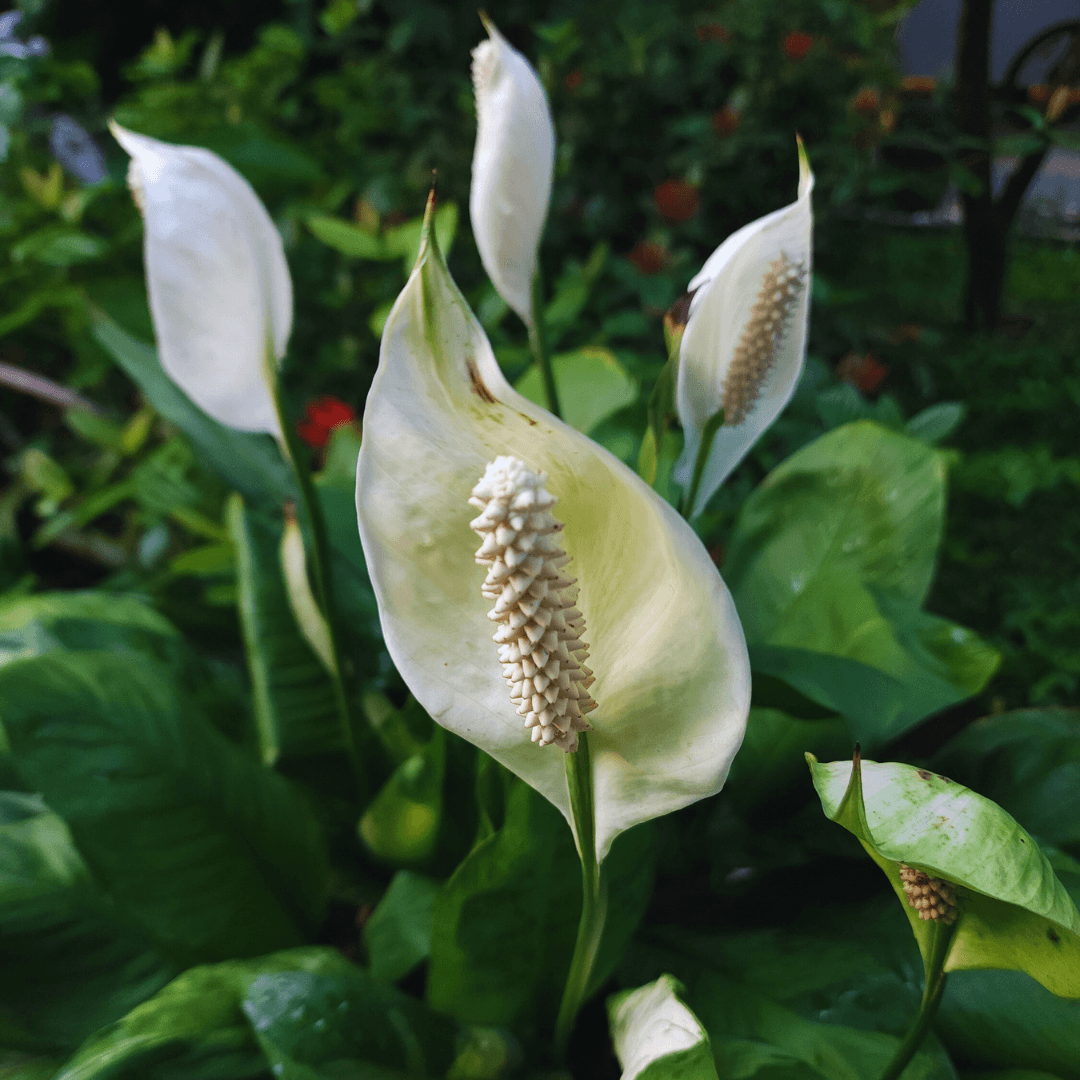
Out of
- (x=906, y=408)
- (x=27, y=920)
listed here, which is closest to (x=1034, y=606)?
(x=906, y=408)

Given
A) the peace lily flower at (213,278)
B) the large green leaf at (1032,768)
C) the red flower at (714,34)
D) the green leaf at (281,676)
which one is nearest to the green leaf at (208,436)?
the green leaf at (281,676)

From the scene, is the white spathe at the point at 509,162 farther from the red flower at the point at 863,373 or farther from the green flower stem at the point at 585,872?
the red flower at the point at 863,373

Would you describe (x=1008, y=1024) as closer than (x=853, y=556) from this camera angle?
Yes

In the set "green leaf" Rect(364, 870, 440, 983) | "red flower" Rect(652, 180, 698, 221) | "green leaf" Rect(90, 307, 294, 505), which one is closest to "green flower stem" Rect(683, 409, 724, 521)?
"green leaf" Rect(364, 870, 440, 983)

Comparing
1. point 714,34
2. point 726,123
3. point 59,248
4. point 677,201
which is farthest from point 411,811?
point 714,34

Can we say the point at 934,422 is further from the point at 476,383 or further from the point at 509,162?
the point at 476,383
